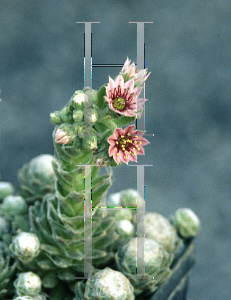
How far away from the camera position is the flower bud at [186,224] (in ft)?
3.86

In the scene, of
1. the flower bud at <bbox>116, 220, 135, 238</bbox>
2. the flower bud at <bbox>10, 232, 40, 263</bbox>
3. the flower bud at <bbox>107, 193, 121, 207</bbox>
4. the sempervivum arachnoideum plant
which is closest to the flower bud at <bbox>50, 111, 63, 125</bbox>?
the sempervivum arachnoideum plant

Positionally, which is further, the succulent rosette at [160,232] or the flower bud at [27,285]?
the succulent rosette at [160,232]

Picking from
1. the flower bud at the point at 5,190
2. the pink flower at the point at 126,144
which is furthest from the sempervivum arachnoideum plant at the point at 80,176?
the flower bud at the point at 5,190

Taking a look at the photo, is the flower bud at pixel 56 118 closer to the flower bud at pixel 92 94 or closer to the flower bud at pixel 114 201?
the flower bud at pixel 92 94

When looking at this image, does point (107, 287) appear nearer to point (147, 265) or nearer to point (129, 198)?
point (147, 265)

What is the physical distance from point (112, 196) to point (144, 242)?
311 millimetres

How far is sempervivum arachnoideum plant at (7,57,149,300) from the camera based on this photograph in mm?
731

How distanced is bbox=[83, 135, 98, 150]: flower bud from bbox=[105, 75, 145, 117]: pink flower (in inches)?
2.6

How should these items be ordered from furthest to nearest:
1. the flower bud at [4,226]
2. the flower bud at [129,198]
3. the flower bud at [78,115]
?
the flower bud at [129,198], the flower bud at [4,226], the flower bud at [78,115]

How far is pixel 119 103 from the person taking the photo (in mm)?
744

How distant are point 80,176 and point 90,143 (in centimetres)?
12

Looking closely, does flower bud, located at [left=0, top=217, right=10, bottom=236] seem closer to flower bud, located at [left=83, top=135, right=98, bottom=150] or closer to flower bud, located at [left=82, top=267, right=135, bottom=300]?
flower bud, located at [left=82, top=267, right=135, bottom=300]

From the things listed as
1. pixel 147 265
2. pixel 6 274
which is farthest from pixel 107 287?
pixel 6 274

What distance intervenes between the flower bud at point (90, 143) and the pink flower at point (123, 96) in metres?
0.07
